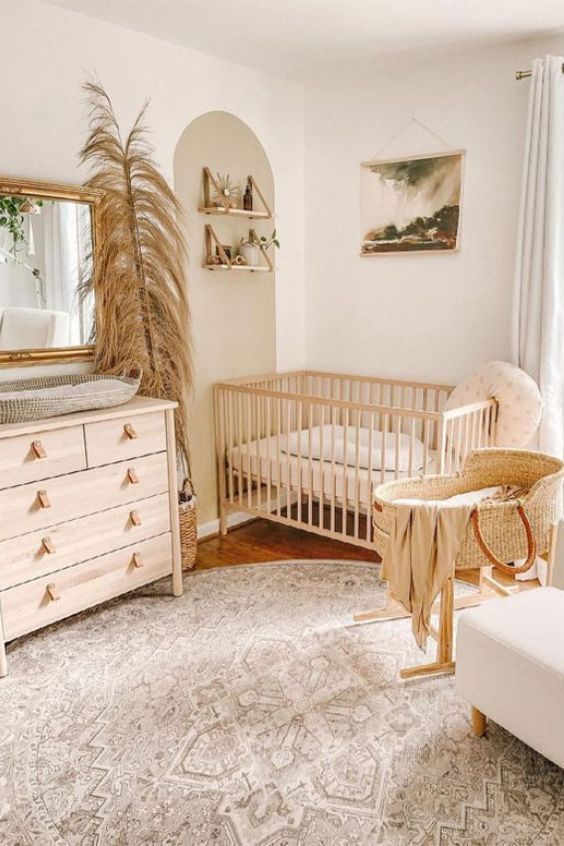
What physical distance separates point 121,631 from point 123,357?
1.22 metres

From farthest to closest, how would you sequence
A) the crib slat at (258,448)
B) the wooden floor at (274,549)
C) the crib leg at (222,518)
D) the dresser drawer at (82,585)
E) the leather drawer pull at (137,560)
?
the crib leg at (222,518) → the crib slat at (258,448) → the wooden floor at (274,549) → the leather drawer pull at (137,560) → the dresser drawer at (82,585)

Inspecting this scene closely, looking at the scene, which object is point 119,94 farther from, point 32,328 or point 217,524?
point 217,524

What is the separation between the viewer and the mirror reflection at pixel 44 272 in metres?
2.66

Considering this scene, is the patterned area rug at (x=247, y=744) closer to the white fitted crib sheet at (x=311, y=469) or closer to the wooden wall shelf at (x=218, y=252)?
the white fitted crib sheet at (x=311, y=469)

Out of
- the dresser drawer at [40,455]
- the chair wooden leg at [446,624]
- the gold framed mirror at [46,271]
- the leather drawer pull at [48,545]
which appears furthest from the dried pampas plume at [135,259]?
the chair wooden leg at [446,624]

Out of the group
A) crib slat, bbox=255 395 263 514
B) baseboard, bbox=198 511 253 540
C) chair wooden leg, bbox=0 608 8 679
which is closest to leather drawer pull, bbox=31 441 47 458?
chair wooden leg, bbox=0 608 8 679

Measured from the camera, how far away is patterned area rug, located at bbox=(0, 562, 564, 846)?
1693 mm

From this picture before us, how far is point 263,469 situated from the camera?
139 inches

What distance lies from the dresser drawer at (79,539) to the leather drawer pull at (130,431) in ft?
0.95

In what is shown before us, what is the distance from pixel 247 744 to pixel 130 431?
129cm

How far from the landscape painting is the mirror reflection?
64.7 inches

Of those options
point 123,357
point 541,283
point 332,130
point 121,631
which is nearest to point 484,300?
point 541,283

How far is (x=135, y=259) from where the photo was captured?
10.1 ft

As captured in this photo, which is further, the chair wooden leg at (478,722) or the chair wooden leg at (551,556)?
the chair wooden leg at (551,556)
